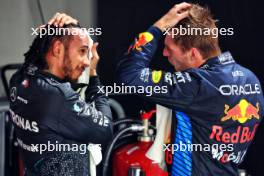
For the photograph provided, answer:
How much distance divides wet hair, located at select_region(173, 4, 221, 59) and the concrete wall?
1.15m

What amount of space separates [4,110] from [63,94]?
100 centimetres

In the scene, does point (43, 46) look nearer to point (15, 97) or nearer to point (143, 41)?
point (15, 97)

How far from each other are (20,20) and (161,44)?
2.95ft

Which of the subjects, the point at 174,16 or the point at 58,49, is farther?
the point at 174,16

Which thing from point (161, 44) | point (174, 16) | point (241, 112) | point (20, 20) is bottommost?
point (241, 112)

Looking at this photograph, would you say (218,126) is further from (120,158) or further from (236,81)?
(120,158)

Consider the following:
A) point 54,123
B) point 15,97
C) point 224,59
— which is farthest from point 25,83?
point 224,59

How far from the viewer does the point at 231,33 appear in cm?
312

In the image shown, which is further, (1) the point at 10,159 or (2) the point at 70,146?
(1) the point at 10,159

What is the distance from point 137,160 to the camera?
2.56 m

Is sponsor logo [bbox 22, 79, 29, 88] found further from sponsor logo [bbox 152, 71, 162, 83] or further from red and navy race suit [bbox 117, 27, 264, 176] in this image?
sponsor logo [bbox 152, 71, 162, 83]

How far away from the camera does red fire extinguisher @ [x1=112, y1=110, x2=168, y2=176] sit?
2.49 metres

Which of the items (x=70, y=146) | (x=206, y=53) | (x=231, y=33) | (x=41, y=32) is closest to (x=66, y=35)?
(x=41, y=32)

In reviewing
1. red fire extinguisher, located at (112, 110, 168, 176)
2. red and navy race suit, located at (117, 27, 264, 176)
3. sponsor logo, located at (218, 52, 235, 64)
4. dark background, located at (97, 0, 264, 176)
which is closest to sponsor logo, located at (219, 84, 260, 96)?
red and navy race suit, located at (117, 27, 264, 176)
